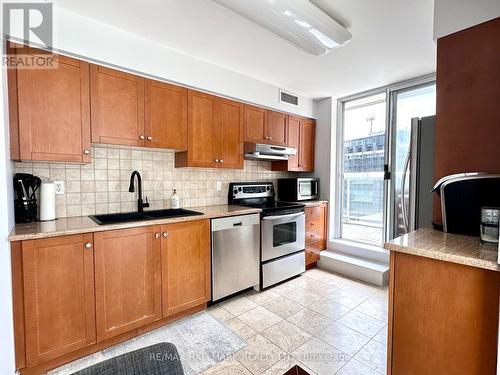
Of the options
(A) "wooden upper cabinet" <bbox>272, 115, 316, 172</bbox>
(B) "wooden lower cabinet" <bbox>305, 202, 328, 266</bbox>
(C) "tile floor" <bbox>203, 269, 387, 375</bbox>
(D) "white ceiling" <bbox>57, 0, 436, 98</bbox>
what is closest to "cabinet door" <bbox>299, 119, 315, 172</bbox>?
(A) "wooden upper cabinet" <bbox>272, 115, 316, 172</bbox>

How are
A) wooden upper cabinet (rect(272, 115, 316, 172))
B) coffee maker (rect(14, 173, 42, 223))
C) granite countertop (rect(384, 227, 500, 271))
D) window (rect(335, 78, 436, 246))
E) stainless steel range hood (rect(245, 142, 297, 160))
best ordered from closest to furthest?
granite countertop (rect(384, 227, 500, 271)) < coffee maker (rect(14, 173, 42, 223)) < stainless steel range hood (rect(245, 142, 297, 160)) < window (rect(335, 78, 436, 246)) < wooden upper cabinet (rect(272, 115, 316, 172))

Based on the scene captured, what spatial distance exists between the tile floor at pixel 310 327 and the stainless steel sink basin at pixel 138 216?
1039 mm

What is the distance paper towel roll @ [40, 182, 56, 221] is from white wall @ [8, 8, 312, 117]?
1006mm

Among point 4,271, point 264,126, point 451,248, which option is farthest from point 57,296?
point 264,126

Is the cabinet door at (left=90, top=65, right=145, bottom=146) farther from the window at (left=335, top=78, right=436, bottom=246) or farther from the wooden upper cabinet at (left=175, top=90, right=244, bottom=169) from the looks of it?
the window at (left=335, top=78, right=436, bottom=246)

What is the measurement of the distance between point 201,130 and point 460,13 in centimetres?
214

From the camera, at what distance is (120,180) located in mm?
2270

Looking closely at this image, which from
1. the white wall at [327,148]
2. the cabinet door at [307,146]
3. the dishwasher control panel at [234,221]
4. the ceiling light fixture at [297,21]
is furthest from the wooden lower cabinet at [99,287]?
the white wall at [327,148]

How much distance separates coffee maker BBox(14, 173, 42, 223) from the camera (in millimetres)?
1711

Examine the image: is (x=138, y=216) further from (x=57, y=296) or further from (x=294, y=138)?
(x=294, y=138)

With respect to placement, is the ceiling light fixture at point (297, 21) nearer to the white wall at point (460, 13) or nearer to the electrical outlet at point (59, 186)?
the white wall at point (460, 13)

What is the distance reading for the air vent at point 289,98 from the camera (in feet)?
10.6

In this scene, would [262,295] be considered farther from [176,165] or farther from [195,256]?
[176,165]

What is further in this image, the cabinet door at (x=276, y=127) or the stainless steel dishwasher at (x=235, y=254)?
the cabinet door at (x=276, y=127)
